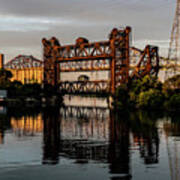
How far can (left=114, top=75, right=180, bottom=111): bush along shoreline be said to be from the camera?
91856mm

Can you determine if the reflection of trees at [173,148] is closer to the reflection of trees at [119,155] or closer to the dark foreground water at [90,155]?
the dark foreground water at [90,155]

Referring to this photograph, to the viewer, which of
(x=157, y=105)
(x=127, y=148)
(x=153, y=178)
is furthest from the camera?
(x=157, y=105)

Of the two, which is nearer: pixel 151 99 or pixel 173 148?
pixel 173 148

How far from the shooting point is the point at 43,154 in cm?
3234

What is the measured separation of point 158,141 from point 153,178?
56.3ft

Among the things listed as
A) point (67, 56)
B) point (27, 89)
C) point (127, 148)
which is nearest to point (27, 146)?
point (127, 148)

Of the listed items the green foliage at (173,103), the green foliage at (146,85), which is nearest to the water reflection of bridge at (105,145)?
the green foliage at (173,103)

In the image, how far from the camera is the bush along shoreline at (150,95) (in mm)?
91856

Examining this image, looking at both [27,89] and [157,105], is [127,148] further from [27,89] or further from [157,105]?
[27,89]

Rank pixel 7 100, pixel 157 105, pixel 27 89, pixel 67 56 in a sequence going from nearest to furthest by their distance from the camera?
pixel 157 105 → pixel 67 56 → pixel 7 100 → pixel 27 89

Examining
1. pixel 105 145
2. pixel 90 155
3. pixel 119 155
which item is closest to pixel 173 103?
pixel 105 145

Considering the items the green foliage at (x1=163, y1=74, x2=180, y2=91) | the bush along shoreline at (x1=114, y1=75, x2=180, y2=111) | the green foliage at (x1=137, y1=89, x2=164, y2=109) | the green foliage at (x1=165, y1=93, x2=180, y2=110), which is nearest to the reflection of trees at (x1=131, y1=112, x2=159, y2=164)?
the green foliage at (x1=165, y1=93, x2=180, y2=110)

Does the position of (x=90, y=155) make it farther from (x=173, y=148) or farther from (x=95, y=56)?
(x=95, y=56)

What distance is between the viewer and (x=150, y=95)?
9494 cm
